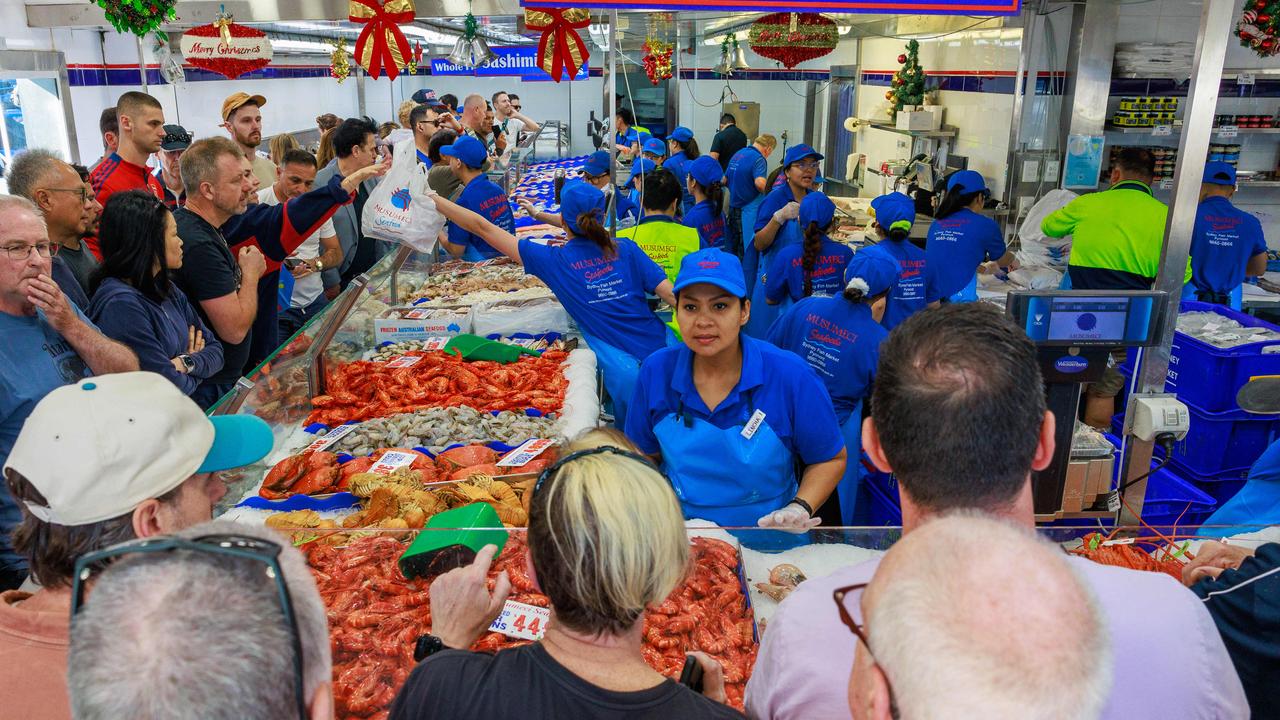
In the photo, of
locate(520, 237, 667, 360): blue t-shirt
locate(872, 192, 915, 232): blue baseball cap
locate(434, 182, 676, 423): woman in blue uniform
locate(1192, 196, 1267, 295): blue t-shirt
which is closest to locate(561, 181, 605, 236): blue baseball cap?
locate(434, 182, 676, 423): woman in blue uniform

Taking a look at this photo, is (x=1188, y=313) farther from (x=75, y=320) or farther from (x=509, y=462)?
(x=75, y=320)

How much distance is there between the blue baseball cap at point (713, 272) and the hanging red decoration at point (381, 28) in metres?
3.45

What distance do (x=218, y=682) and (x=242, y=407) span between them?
8.87 feet

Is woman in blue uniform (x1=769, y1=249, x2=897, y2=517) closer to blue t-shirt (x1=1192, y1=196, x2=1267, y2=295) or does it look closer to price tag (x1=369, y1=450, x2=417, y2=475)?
price tag (x1=369, y1=450, x2=417, y2=475)

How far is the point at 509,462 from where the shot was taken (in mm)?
3721

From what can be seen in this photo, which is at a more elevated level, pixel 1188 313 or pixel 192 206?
pixel 192 206

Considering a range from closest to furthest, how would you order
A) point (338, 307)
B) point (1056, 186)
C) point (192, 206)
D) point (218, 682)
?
point (218, 682)
point (192, 206)
point (338, 307)
point (1056, 186)

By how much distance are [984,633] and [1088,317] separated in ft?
6.19

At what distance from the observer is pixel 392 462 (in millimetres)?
3732

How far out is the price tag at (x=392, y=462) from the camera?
3656mm

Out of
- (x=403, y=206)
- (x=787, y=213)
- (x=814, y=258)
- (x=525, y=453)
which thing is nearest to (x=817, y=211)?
(x=814, y=258)

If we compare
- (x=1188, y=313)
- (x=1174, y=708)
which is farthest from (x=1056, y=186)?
(x=1174, y=708)

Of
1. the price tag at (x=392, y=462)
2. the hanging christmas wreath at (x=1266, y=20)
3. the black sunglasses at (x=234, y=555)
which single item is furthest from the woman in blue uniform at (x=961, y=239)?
the black sunglasses at (x=234, y=555)

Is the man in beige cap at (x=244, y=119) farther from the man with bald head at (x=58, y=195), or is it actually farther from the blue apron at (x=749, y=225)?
the blue apron at (x=749, y=225)
